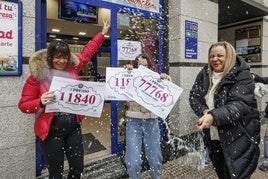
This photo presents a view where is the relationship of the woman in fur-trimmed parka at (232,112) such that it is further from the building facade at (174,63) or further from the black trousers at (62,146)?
the building facade at (174,63)

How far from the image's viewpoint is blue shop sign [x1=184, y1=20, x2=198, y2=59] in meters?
5.96

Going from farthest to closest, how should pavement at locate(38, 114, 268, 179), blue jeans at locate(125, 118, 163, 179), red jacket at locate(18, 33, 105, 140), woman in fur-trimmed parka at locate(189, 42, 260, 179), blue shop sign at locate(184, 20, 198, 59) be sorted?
blue shop sign at locate(184, 20, 198, 59)
pavement at locate(38, 114, 268, 179)
blue jeans at locate(125, 118, 163, 179)
red jacket at locate(18, 33, 105, 140)
woman in fur-trimmed parka at locate(189, 42, 260, 179)

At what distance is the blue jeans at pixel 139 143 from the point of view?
326 cm

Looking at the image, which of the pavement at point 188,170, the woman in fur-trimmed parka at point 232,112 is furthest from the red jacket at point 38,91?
the pavement at point 188,170

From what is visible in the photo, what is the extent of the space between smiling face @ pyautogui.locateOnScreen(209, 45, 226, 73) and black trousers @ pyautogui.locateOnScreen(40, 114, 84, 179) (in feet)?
4.84

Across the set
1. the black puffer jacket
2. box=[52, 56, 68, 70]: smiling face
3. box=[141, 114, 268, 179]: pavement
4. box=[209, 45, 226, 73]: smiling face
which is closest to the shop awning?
box=[141, 114, 268, 179]: pavement

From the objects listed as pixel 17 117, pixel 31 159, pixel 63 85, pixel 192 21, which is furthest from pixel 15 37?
pixel 192 21

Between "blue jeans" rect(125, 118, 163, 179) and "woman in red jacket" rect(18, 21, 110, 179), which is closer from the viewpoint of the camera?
"woman in red jacket" rect(18, 21, 110, 179)

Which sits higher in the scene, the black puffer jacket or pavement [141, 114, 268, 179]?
the black puffer jacket

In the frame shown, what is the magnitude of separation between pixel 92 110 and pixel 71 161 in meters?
0.57

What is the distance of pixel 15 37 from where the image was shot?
348 centimetres

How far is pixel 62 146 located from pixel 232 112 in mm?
1631

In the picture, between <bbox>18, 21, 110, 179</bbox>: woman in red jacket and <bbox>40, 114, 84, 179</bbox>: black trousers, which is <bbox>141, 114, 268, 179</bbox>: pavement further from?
<bbox>18, 21, 110, 179</bbox>: woman in red jacket

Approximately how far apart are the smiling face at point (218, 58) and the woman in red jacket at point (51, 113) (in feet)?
4.47
